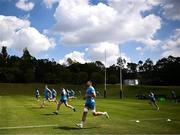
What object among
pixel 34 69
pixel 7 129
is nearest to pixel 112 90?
pixel 34 69

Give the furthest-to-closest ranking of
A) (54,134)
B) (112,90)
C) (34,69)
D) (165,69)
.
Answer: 1. (34,69)
2. (165,69)
3. (112,90)
4. (54,134)

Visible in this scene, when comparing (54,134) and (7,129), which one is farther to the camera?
(7,129)

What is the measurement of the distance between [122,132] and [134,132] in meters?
0.53

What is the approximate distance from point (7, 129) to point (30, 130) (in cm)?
138

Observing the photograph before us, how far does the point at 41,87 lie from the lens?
132500 mm

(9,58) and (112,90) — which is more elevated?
(9,58)

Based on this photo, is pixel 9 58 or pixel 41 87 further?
pixel 9 58

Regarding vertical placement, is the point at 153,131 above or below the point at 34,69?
below

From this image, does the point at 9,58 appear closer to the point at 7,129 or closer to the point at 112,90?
the point at 112,90

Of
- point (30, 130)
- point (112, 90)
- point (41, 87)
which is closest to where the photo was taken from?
point (30, 130)

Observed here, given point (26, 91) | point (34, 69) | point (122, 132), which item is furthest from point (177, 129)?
point (34, 69)

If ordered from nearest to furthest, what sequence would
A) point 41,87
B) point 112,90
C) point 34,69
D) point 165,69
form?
point 112,90
point 41,87
point 165,69
point 34,69

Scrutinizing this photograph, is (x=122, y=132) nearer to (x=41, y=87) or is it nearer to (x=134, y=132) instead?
(x=134, y=132)

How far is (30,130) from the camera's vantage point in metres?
17.7
